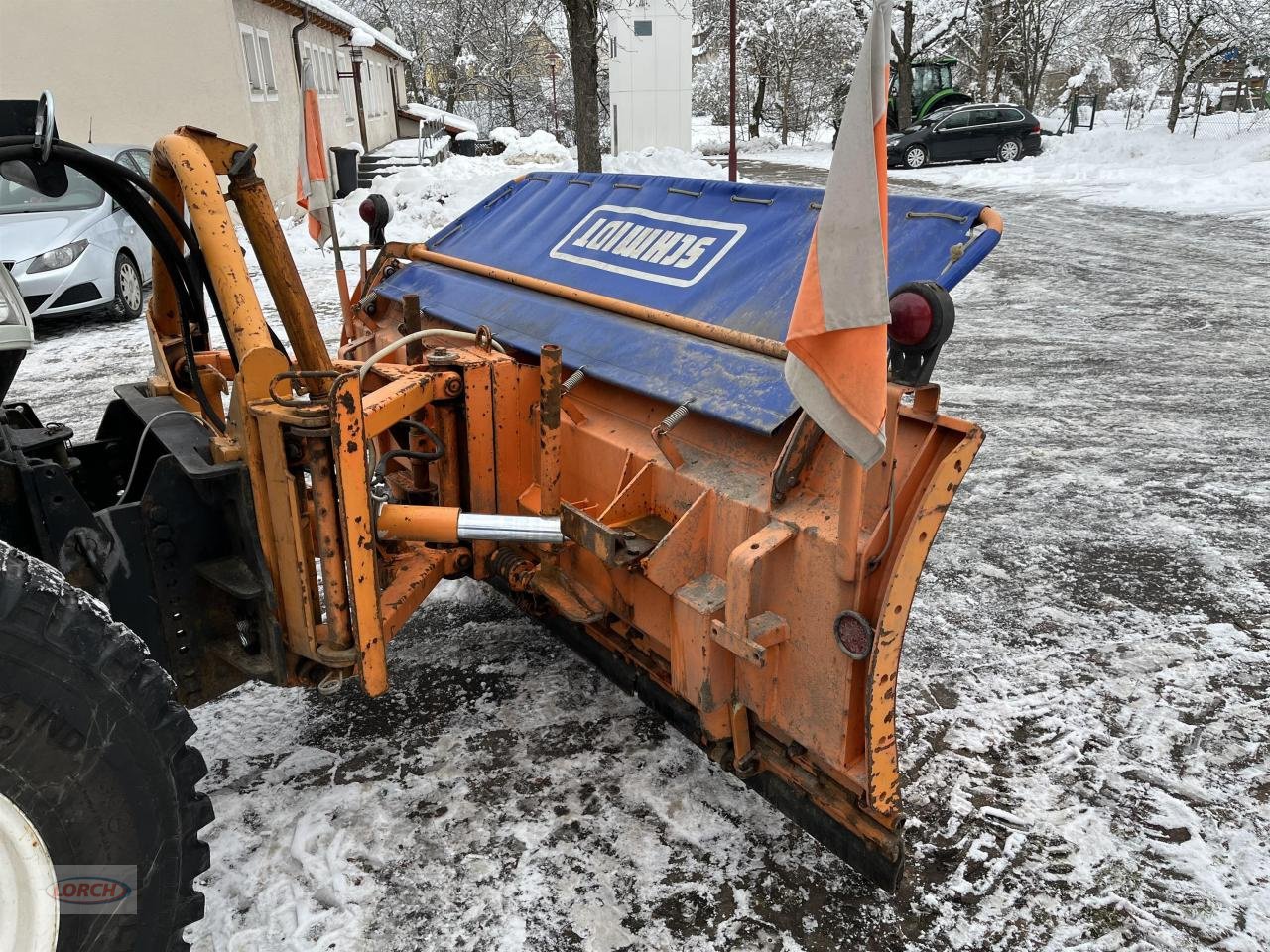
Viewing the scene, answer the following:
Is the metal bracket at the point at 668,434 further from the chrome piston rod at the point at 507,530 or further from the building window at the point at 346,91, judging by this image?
the building window at the point at 346,91

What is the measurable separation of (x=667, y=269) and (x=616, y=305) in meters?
0.24

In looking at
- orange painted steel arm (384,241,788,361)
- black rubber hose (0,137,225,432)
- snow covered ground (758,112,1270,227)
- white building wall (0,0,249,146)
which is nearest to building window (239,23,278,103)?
white building wall (0,0,249,146)

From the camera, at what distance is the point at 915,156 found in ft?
74.9

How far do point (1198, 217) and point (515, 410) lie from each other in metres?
14.3

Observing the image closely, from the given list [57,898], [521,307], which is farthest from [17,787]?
[521,307]

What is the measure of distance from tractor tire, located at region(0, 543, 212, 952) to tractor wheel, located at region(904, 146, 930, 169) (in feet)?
77.7

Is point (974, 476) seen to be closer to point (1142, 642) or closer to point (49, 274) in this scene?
point (1142, 642)

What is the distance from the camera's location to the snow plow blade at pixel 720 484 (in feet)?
7.41

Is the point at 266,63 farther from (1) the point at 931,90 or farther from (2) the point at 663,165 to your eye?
(1) the point at 931,90

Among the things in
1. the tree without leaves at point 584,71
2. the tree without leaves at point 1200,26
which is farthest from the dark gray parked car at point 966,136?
the tree without leaves at point 584,71

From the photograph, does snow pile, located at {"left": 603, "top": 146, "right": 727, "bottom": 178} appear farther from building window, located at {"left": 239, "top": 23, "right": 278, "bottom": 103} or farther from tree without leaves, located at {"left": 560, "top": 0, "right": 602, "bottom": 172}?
building window, located at {"left": 239, "top": 23, "right": 278, "bottom": 103}

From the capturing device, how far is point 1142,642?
3.60 m

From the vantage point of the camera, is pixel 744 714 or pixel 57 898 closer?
pixel 57 898

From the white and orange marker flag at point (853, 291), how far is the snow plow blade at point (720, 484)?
24cm
